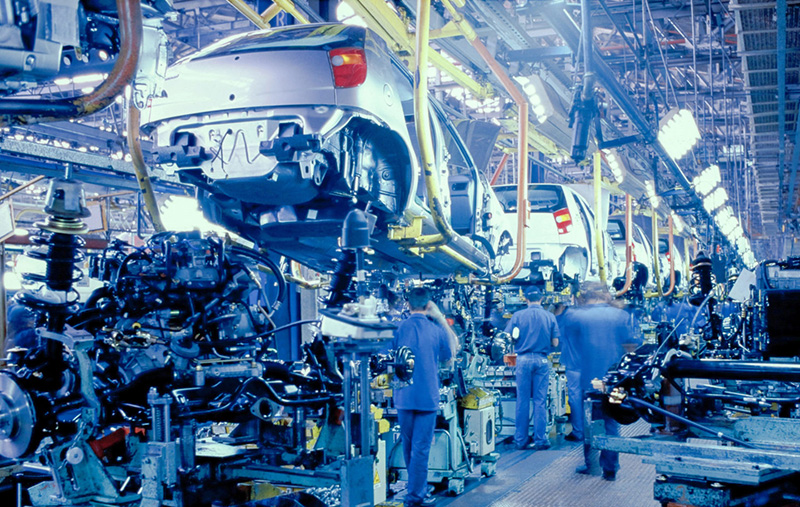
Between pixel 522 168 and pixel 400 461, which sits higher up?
pixel 522 168

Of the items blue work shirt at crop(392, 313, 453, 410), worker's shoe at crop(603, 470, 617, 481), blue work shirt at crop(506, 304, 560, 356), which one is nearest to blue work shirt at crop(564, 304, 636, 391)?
blue work shirt at crop(506, 304, 560, 356)

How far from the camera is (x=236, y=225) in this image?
4965 mm

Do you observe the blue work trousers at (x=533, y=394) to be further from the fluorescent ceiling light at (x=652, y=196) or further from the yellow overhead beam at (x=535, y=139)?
the fluorescent ceiling light at (x=652, y=196)

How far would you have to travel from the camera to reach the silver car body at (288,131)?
387 centimetres

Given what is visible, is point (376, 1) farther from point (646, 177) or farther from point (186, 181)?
point (646, 177)

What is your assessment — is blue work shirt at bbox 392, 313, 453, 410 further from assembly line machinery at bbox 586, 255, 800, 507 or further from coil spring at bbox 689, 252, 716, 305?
coil spring at bbox 689, 252, 716, 305

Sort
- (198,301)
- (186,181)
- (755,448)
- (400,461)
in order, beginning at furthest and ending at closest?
(400,461)
(186,181)
(198,301)
(755,448)

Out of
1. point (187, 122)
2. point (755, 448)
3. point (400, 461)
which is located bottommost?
point (400, 461)

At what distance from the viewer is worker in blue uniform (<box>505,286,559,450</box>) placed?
729cm

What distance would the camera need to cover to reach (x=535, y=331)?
7.27 metres

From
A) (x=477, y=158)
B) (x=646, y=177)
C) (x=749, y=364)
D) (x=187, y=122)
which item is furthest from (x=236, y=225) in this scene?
(x=646, y=177)

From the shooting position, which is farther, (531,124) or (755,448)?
(531,124)

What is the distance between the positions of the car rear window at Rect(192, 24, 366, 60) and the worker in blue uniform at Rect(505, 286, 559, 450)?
13.3 feet

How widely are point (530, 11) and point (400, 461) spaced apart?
3903 millimetres
